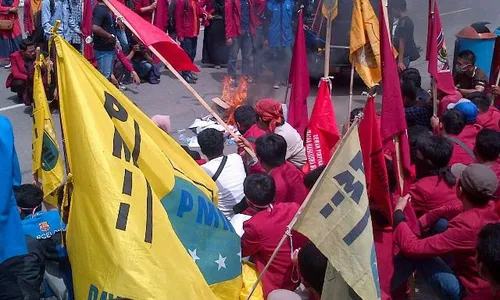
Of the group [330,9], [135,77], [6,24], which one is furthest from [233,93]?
[6,24]

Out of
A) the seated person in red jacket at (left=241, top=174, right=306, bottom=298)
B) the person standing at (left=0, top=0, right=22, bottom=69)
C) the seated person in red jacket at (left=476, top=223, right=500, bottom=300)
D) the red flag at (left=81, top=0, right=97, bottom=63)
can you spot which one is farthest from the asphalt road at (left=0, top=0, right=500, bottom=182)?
the seated person in red jacket at (left=476, top=223, right=500, bottom=300)

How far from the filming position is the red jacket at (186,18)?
11.4m

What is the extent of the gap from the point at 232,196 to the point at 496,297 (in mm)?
2077

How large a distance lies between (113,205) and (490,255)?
1824 mm

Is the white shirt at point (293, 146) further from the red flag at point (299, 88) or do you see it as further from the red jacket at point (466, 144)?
the red jacket at point (466, 144)

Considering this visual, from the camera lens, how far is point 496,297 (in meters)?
3.48

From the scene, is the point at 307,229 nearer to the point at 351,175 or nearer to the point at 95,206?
the point at 351,175

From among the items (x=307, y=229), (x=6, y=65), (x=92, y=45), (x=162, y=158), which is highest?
(x=162, y=158)

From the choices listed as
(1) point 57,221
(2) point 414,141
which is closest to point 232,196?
(1) point 57,221

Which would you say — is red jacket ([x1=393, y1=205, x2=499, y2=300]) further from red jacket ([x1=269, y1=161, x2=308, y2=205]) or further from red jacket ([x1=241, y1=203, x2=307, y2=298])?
red jacket ([x1=269, y1=161, x2=308, y2=205])

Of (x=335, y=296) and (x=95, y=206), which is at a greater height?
(x=95, y=206)

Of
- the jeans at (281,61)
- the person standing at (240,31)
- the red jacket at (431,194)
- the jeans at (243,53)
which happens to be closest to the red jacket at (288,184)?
the red jacket at (431,194)

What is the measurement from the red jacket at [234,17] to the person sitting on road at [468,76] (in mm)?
4372

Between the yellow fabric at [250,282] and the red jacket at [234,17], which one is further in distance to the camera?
the red jacket at [234,17]
